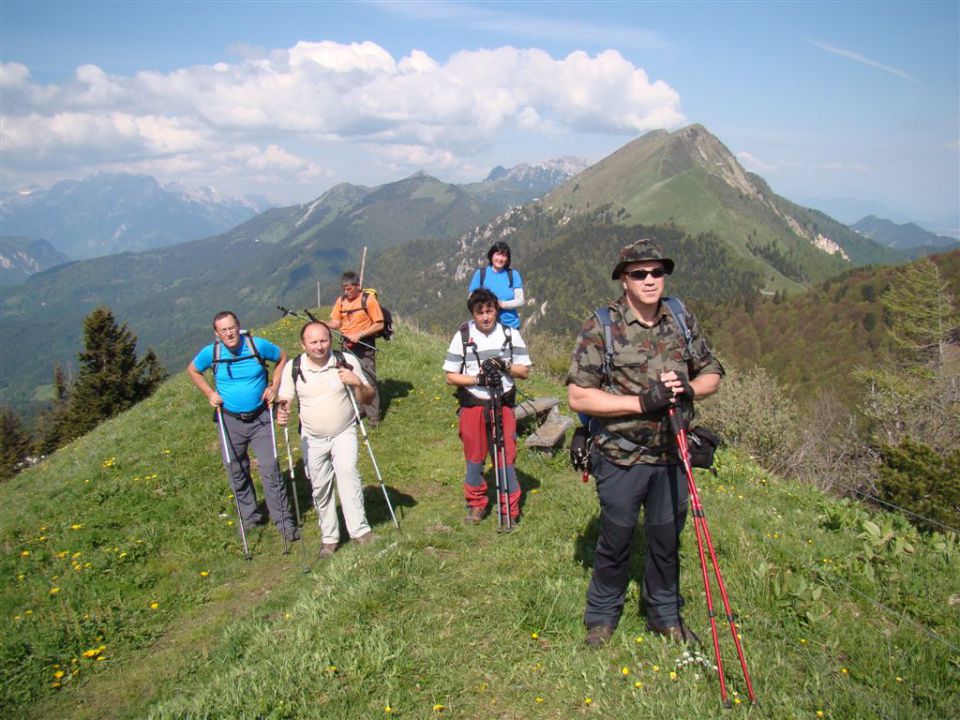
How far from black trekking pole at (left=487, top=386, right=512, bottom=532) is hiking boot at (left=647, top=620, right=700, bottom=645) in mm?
2565

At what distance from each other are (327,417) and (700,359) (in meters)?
4.46

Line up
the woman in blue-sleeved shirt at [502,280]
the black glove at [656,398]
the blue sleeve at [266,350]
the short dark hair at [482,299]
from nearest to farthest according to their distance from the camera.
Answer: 1. the black glove at [656,398]
2. the short dark hair at [482,299]
3. the blue sleeve at [266,350]
4. the woman in blue-sleeved shirt at [502,280]

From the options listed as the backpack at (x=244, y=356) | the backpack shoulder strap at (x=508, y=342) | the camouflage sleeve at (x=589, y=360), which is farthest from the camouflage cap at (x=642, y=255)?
the backpack at (x=244, y=356)

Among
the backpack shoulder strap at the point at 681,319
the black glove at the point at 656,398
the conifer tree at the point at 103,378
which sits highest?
the backpack shoulder strap at the point at 681,319

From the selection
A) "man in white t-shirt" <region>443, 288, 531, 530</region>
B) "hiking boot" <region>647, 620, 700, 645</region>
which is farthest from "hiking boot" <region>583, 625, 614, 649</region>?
"man in white t-shirt" <region>443, 288, 531, 530</region>

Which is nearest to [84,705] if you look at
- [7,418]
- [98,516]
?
[98,516]

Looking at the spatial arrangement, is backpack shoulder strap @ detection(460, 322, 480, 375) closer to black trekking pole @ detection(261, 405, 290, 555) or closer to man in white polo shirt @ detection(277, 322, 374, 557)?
man in white polo shirt @ detection(277, 322, 374, 557)

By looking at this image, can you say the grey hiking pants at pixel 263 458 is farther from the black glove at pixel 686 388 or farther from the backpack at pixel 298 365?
the black glove at pixel 686 388

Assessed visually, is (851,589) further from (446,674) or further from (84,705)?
(84,705)

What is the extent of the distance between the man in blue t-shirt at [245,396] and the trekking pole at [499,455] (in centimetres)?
299

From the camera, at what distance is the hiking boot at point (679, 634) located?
4531 mm

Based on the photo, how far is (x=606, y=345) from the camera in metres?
4.26

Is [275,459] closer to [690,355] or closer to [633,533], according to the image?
[633,533]

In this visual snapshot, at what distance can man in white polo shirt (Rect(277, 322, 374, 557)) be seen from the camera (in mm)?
6891
